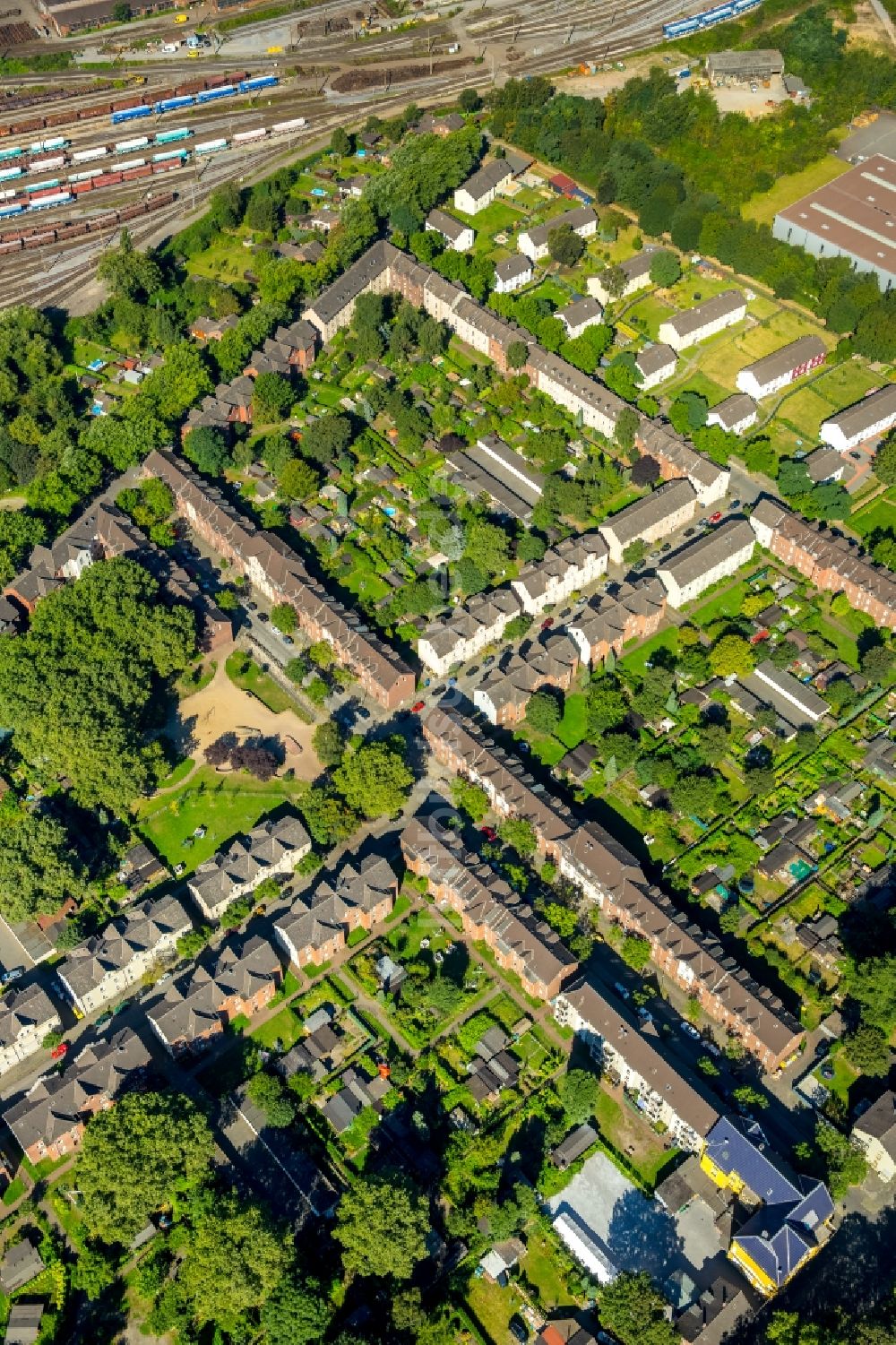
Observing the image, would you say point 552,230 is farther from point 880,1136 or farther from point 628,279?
point 880,1136

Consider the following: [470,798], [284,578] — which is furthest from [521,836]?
[284,578]

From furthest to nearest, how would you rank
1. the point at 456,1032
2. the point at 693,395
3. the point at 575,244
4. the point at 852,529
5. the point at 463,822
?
1. the point at 575,244
2. the point at 693,395
3. the point at 852,529
4. the point at 463,822
5. the point at 456,1032

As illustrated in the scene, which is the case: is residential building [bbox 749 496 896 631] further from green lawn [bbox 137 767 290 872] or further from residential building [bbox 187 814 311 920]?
residential building [bbox 187 814 311 920]

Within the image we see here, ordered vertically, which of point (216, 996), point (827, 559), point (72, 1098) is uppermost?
point (827, 559)

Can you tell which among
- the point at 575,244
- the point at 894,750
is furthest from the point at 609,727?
the point at 575,244

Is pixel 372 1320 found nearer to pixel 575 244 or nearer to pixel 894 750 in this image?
pixel 894 750
